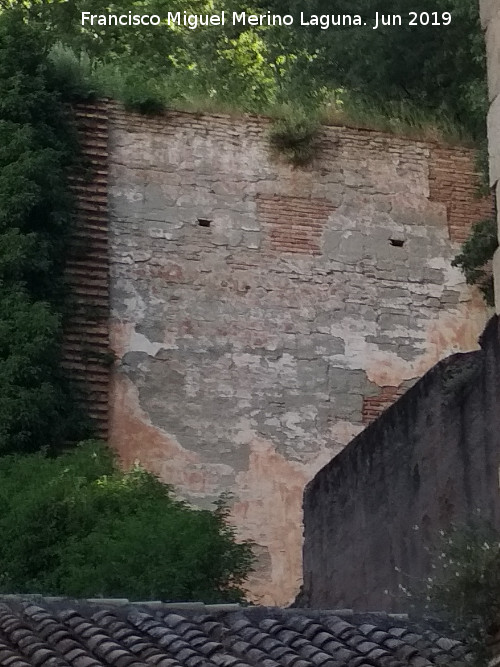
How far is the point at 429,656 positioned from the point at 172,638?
49.6 inches

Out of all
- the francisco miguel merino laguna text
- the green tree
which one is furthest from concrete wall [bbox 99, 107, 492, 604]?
the francisco miguel merino laguna text

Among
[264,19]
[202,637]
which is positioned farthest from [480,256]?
[202,637]

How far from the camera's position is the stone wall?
7738mm

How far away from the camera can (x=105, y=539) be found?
352 inches

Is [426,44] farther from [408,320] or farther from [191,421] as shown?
[191,421]

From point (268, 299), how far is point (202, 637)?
6557mm

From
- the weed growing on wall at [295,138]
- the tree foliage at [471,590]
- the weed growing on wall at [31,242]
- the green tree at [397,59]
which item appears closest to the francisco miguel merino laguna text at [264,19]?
the green tree at [397,59]

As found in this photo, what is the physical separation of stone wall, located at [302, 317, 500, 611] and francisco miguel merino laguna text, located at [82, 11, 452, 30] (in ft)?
19.2

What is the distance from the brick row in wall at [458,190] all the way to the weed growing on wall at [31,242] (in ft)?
12.3

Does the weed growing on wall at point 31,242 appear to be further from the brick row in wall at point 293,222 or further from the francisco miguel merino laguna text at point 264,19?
the francisco miguel merino laguna text at point 264,19

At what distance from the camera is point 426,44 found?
555 inches

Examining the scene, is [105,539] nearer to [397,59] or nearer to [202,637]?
[202,637]

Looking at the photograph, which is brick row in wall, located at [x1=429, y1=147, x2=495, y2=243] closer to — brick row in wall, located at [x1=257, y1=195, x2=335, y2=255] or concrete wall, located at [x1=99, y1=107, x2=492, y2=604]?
concrete wall, located at [x1=99, y1=107, x2=492, y2=604]

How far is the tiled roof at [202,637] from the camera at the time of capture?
19.7 feet
